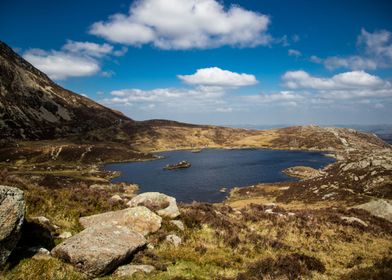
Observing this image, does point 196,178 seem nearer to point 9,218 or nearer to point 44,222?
point 44,222

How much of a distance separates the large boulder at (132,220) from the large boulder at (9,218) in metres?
6.69

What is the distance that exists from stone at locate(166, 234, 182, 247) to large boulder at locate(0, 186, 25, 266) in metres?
8.38

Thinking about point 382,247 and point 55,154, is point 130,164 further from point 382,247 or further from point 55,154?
point 382,247

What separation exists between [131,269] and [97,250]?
1718 millimetres

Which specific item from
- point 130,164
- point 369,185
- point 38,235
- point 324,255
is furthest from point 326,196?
point 130,164

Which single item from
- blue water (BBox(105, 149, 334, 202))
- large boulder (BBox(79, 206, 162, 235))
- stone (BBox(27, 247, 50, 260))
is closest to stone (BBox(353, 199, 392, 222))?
large boulder (BBox(79, 206, 162, 235))

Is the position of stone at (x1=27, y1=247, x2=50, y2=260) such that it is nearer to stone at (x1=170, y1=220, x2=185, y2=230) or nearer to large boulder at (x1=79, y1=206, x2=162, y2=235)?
large boulder at (x1=79, y1=206, x2=162, y2=235)

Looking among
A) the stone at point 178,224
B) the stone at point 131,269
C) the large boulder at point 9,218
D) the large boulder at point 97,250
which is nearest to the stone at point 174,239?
the stone at point 178,224

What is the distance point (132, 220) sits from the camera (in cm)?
1866

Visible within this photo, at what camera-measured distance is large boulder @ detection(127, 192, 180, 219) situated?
2240cm

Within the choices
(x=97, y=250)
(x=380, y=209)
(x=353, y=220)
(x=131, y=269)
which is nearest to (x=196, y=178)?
(x=380, y=209)

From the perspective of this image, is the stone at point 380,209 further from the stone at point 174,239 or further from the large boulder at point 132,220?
the large boulder at point 132,220

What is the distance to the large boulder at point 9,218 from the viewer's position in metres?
11.2

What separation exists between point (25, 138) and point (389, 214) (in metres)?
204
